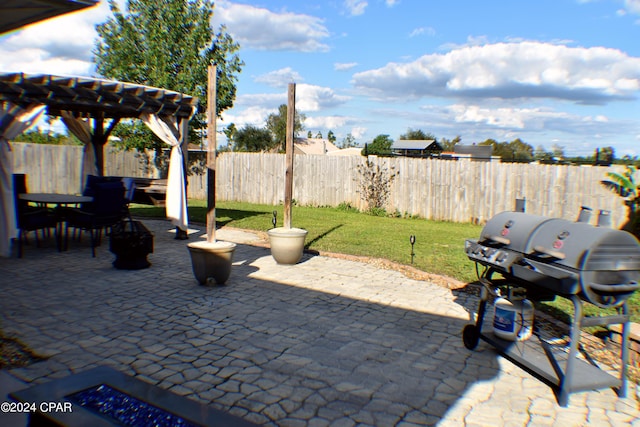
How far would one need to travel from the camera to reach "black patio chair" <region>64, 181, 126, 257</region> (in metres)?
8.41

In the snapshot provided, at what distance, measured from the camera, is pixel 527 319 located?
436 centimetres

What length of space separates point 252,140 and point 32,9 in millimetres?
47045

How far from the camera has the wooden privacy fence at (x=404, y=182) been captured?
13.1 meters

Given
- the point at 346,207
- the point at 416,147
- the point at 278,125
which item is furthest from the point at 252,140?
the point at 346,207

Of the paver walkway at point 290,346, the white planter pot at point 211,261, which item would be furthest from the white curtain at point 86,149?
the white planter pot at point 211,261

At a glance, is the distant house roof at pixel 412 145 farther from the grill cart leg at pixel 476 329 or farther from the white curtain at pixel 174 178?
the grill cart leg at pixel 476 329

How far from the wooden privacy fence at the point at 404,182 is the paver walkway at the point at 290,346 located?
325 inches

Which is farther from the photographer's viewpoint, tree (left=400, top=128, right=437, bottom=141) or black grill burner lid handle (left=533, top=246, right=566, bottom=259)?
tree (left=400, top=128, right=437, bottom=141)

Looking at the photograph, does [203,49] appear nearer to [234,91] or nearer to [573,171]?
[234,91]

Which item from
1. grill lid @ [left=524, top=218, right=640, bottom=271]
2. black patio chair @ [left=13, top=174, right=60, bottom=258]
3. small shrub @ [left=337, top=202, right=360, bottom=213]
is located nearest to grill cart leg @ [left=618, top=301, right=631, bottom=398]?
grill lid @ [left=524, top=218, right=640, bottom=271]

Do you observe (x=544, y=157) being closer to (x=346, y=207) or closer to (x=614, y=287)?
(x=346, y=207)

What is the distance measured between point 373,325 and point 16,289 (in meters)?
4.94

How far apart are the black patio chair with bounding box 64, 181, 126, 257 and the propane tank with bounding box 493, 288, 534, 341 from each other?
7.20m

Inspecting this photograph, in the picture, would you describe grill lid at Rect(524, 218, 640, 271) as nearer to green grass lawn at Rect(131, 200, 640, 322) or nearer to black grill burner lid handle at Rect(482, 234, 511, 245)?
black grill burner lid handle at Rect(482, 234, 511, 245)
